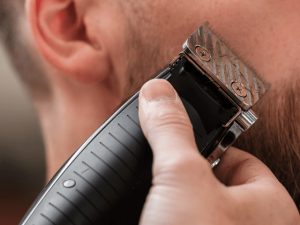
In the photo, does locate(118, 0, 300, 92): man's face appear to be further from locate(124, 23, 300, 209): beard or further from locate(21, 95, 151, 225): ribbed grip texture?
locate(21, 95, 151, 225): ribbed grip texture

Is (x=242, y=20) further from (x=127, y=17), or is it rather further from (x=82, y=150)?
(x=82, y=150)

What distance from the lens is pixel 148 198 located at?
2.16 ft

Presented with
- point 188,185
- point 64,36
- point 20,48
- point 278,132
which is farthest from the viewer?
point 20,48

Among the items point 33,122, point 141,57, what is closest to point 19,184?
point 33,122

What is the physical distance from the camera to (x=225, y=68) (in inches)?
29.9

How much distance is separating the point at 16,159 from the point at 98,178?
685 mm

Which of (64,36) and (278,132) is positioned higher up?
(64,36)

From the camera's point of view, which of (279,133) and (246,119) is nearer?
(246,119)

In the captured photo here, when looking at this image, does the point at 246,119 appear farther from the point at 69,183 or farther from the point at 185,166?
the point at 69,183

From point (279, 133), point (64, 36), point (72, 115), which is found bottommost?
point (279, 133)

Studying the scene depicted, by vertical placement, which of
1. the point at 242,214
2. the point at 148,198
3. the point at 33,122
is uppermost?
the point at 33,122

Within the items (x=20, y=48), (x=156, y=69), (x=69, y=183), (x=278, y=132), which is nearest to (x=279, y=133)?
(x=278, y=132)

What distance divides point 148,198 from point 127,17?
14.3 inches

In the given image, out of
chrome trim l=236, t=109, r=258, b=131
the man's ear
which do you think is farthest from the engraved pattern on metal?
the man's ear
